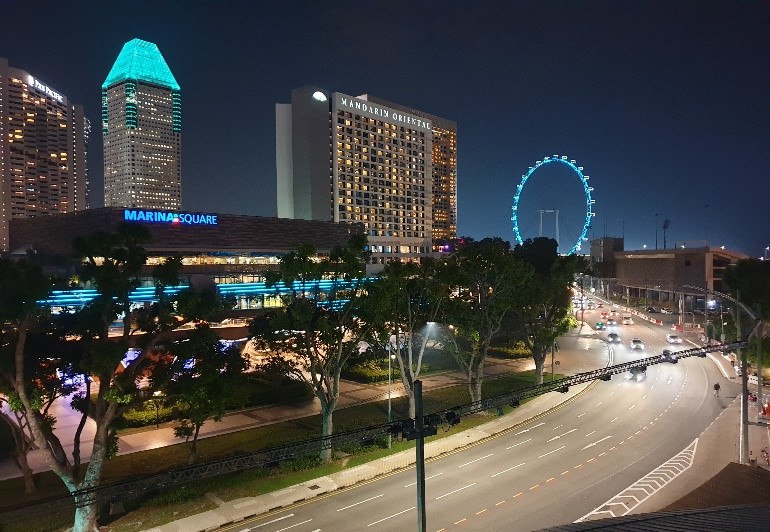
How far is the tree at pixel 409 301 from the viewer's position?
29.7 meters

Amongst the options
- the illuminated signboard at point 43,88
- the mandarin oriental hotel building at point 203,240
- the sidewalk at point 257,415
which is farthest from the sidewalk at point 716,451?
the illuminated signboard at point 43,88

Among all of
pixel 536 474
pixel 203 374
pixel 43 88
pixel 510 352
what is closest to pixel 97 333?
pixel 203 374

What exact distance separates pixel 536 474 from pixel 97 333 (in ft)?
70.2

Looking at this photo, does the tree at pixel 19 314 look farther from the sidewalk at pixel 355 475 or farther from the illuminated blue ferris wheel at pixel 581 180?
the illuminated blue ferris wheel at pixel 581 180

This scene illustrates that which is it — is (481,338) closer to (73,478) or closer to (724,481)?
(724,481)

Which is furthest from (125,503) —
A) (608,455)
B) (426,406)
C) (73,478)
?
(608,455)

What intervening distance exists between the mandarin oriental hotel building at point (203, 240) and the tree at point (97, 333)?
122 feet

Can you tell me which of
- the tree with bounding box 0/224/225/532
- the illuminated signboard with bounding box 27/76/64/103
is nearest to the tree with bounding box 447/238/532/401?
the tree with bounding box 0/224/225/532

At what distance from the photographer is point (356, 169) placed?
14150 cm

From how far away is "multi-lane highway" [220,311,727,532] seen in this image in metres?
22.3

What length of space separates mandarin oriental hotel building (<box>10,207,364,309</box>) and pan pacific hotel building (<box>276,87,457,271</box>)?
46658 millimetres

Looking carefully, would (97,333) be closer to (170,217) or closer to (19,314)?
(19,314)

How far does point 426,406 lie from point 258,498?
56.6 feet

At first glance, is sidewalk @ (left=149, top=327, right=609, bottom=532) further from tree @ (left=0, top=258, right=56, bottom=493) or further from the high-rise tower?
the high-rise tower
